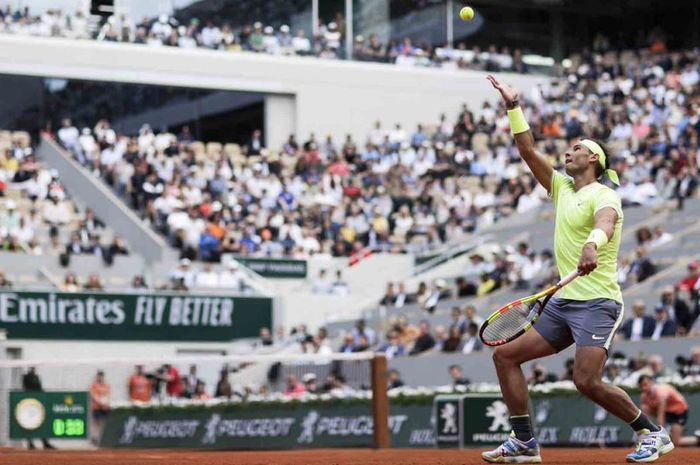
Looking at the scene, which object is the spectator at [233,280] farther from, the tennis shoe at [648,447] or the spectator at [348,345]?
the tennis shoe at [648,447]

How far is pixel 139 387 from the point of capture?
80.0 ft

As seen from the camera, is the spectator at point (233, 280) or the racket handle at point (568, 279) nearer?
the racket handle at point (568, 279)

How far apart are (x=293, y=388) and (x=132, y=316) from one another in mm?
7837

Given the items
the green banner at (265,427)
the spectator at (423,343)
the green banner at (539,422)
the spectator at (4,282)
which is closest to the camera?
the green banner at (539,422)

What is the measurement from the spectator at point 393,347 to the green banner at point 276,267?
5.70 metres

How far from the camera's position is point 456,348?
86.6ft

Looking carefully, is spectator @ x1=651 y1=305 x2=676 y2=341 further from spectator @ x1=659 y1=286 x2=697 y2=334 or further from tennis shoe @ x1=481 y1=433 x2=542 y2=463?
tennis shoe @ x1=481 y1=433 x2=542 y2=463

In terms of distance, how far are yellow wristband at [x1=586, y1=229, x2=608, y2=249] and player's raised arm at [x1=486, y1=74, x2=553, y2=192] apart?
961mm

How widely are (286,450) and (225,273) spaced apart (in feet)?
34.3

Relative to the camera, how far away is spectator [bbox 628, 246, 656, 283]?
25.9 metres

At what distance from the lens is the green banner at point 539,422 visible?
20.7 metres

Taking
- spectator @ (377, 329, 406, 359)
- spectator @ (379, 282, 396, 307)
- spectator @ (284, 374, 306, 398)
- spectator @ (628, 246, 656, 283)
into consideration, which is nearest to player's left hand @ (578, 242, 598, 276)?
spectator @ (284, 374, 306, 398)

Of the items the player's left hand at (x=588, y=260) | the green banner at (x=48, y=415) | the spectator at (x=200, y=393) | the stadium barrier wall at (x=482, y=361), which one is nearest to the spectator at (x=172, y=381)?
the spectator at (x=200, y=393)

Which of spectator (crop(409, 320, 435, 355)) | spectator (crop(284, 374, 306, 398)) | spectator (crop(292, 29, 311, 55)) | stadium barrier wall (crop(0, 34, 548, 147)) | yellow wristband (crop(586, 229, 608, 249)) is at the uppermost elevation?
spectator (crop(292, 29, 311, 55))
